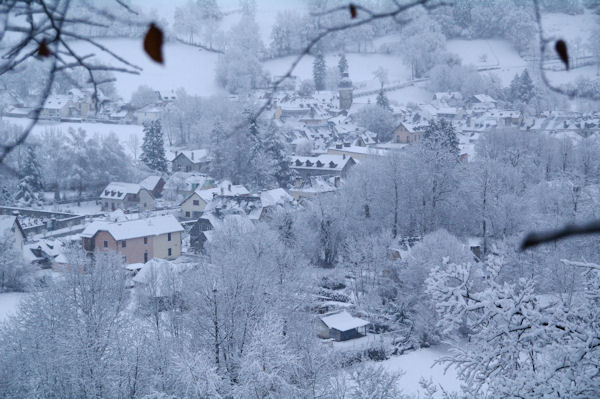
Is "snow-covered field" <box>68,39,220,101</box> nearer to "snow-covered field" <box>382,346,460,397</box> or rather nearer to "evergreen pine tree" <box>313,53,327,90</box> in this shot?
"evergreen pine tree" <box>313,53,327,90</box>

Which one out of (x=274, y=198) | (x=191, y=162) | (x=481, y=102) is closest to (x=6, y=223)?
(x=274, y=198)

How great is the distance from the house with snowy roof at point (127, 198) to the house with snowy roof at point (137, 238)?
6.50m

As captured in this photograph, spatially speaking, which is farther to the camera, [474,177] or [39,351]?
[474,177]

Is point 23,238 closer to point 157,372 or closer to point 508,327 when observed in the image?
point 157,372

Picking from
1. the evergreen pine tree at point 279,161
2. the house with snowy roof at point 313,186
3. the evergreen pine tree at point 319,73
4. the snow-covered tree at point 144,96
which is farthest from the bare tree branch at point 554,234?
the evergreen pine tree at point 319,73

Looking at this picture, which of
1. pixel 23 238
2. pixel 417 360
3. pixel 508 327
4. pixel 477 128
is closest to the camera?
pixel 508 327

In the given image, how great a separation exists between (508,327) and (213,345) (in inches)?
313

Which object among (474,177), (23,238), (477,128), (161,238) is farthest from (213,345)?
(477,128)

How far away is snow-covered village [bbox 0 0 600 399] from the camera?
2859 millimetres

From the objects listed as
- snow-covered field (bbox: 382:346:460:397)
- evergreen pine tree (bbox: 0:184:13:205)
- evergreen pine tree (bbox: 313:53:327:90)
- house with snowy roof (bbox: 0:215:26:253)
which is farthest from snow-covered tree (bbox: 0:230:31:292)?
evergreen pine tree (bbox: 313:53:327:90)

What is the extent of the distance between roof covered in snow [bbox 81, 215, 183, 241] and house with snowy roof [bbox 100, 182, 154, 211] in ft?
21.4

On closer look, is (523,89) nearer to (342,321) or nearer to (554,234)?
(342,321)

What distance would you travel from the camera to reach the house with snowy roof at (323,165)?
28.3 metres

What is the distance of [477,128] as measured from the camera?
35.6 metres
